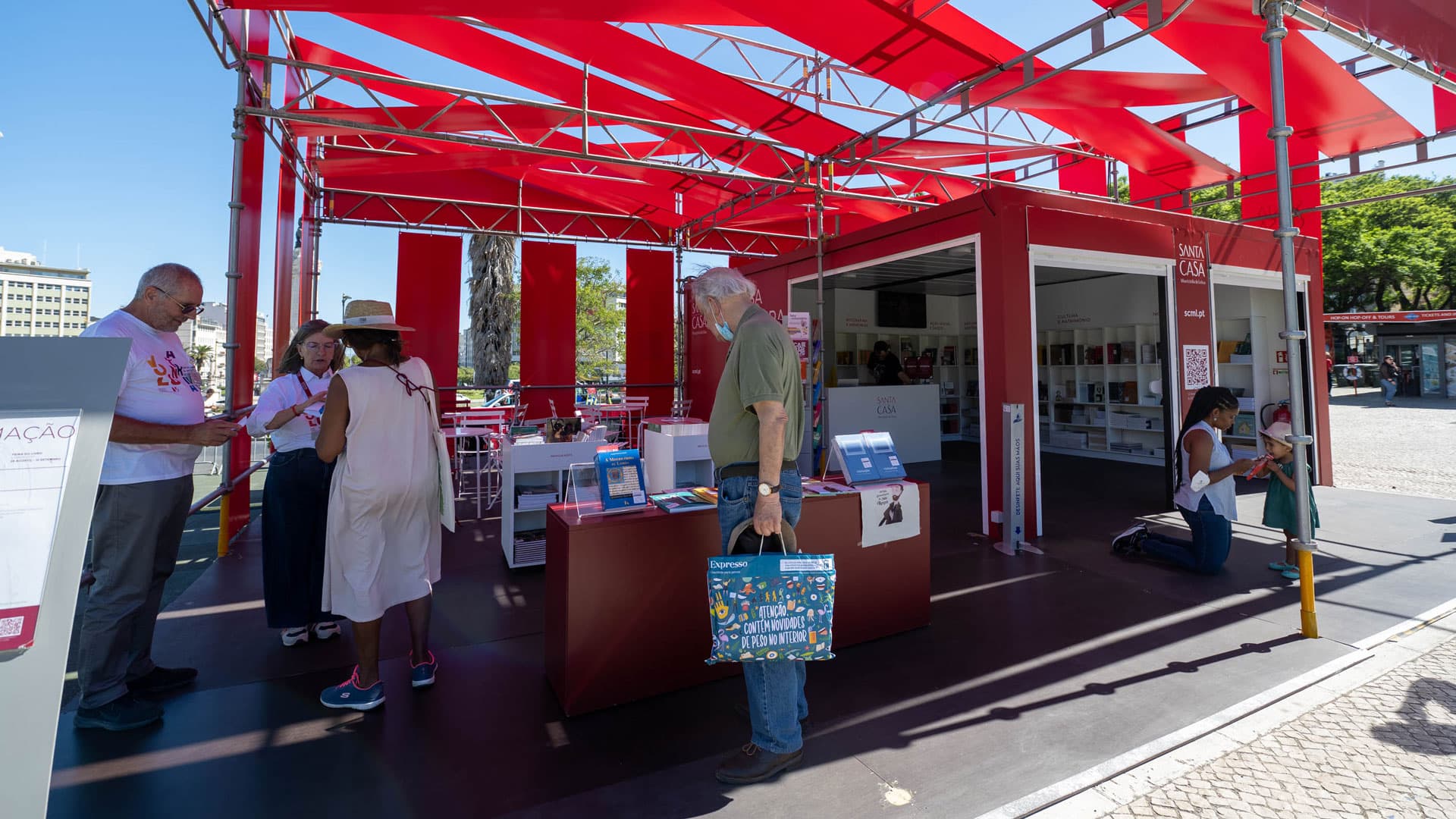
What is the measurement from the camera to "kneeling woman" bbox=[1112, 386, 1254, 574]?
13.6 ft

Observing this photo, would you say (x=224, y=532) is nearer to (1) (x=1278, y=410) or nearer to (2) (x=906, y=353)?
(2) (x=906, y=353)

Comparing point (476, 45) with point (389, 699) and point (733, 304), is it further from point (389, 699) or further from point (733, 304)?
point (389, 699)

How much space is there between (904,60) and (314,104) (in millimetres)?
6188

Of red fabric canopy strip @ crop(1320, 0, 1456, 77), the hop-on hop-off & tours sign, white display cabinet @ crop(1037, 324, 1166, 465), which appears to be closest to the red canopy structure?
red fabric canopy strip @ crop(1320, 0, 1456, 77)

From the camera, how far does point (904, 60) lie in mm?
5375

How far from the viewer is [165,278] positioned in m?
2.50

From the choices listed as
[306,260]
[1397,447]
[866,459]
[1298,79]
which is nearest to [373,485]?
[866,459]

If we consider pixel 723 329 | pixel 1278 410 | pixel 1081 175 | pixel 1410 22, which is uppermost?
pixel 1081 175

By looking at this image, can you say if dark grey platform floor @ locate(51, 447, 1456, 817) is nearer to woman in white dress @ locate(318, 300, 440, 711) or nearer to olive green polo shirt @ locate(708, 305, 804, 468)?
woman in white dress @ locate(318, 300, 440, 711)

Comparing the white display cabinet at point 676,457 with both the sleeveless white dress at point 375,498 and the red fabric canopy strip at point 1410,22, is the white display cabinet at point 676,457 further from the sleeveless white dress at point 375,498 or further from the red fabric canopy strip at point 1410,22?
the red fabric canopy strip at point 1410,22

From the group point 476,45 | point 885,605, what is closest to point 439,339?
point 476,45

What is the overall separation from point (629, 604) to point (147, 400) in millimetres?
1954

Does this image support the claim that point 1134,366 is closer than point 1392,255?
Yes

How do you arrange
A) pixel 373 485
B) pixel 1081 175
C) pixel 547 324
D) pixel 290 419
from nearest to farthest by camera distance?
pixel 373 485
pixel 290 419
pixel 1081 175
pixel 547 324
